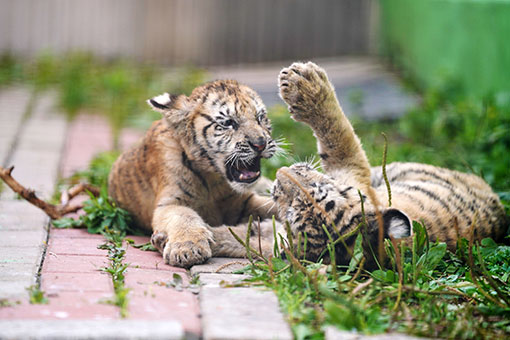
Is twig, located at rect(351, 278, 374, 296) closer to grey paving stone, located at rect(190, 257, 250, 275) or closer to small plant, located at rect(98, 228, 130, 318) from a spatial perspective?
grey paving stone, located at rect(190, 257, 250, 275)

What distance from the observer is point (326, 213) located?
3.68 meters

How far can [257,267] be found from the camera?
12.3 feet

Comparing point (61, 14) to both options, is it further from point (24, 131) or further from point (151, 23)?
point (24, 131)

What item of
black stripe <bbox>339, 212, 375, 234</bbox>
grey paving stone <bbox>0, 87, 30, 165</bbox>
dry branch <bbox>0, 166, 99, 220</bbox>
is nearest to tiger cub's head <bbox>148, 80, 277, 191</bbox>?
black stripe <bbox>339, 212, 375, 234</bbox>

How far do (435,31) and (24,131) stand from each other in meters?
5.66

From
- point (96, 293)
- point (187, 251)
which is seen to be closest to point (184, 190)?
point (187, 251)

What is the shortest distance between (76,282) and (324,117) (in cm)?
209

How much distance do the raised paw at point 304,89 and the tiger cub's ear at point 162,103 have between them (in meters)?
0.73

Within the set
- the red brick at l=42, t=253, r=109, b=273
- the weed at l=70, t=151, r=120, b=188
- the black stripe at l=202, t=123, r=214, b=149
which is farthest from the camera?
the weed at l=70, t=151, r=120, b=188

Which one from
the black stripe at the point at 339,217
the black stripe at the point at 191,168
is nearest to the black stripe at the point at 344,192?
the black stripe at the point at 339,217

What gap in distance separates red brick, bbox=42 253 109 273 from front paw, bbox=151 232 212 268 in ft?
1.14

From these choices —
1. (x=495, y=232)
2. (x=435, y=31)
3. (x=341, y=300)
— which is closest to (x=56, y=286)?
(x=341, y=300)

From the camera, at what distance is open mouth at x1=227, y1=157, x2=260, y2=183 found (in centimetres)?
442

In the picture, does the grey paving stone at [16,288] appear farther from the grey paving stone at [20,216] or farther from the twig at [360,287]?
the twig at [360,287]
